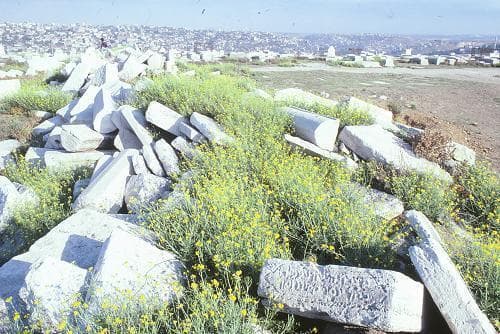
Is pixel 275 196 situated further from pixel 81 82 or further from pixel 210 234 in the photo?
pixel 81 82

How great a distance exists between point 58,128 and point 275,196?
6621 mm

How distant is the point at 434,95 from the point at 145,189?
40.0 feet

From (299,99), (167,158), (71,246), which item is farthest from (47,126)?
(71,246)

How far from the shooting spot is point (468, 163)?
7.36 m

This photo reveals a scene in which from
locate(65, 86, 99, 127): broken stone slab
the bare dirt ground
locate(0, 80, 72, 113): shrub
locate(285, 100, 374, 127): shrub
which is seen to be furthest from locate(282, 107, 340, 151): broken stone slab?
locate(0, 80, 72, 113): shrub

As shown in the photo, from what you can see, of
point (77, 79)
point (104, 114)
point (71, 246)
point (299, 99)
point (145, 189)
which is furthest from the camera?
point (77, 79)

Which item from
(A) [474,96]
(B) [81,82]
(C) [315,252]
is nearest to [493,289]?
(C) [315,252]

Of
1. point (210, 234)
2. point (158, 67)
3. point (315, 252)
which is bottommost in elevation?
point (315, 252)

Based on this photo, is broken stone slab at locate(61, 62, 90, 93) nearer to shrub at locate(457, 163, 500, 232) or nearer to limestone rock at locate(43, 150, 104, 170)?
limestone rock at locate(43, 150, 104, 170)

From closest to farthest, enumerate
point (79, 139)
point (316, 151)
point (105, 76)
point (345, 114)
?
point (316, 151), point (345, 114), point (79, 139), point (105, 76)

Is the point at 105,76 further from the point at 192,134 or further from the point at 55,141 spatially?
the point at 192,134

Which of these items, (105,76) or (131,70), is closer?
(105,76)

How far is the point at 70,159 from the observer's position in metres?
8.72

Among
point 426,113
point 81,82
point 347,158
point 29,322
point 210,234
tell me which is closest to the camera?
point 29,322
